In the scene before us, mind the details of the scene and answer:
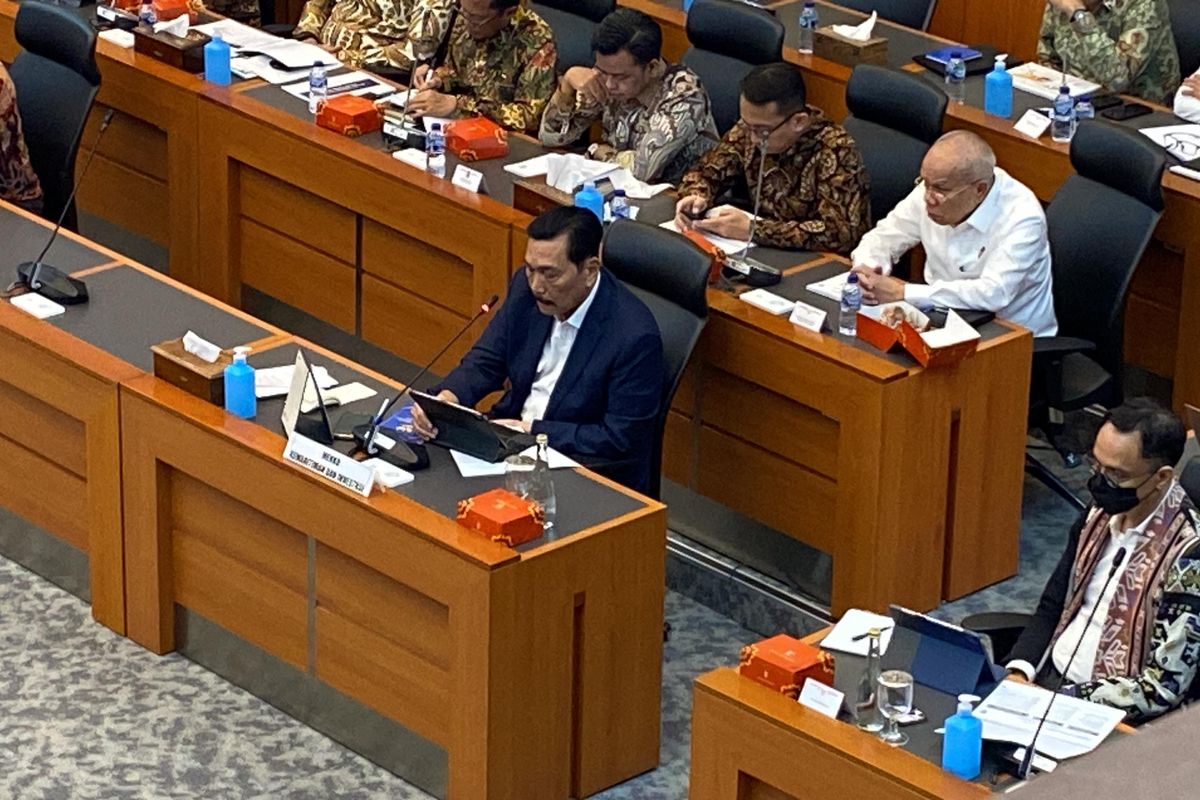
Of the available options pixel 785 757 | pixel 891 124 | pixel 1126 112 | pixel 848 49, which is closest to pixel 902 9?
pixel 848 49

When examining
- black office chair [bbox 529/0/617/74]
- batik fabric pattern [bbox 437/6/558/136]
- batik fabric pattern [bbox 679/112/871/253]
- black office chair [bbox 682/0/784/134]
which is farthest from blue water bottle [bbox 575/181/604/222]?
black office chair [bbox 529/0/617/74]

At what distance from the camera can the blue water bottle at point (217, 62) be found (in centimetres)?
541

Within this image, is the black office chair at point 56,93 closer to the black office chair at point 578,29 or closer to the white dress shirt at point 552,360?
the black office chair at point 578,29

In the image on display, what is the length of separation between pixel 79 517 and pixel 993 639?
6.72ft

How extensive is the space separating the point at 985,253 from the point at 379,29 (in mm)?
2462

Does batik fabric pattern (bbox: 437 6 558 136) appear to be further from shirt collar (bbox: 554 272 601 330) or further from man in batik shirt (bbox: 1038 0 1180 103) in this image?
shirt collar (bbox: 554 272 601 330)

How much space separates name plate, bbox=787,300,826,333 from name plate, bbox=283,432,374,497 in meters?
1.09

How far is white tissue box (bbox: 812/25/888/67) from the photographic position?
18.3ft

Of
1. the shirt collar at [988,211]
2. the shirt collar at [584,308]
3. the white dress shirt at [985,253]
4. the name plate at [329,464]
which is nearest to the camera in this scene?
the name plate at [329,464]

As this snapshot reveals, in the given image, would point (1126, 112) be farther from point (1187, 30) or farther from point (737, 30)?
point (737, 30)

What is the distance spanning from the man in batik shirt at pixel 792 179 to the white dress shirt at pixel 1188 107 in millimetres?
1057

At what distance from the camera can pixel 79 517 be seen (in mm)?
4094

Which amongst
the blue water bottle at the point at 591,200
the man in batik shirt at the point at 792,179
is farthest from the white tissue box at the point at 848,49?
the blue water bottle at the point at 591,200

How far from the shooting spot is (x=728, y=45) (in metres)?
5.50
